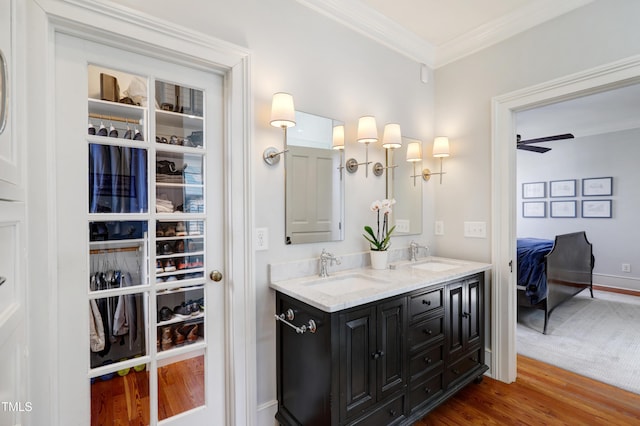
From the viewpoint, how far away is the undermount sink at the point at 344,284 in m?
1.75

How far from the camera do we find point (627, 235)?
461cm

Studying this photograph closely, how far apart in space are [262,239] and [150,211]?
1.91 ft

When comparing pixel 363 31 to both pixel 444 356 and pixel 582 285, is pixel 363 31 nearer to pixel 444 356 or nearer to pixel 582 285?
pixel 444 356

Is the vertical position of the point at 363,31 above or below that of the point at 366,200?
above

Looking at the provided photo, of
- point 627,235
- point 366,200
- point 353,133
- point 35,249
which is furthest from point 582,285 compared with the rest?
point 35,249

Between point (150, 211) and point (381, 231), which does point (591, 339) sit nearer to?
point (381, 231)

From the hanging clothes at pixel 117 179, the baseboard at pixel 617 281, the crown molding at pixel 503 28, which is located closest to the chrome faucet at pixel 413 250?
the crown molding at pixel 503 28

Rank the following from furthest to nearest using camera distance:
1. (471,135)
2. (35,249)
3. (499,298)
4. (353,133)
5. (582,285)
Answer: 1. (582,285)
2. (471,135)
3. (499,298)
4. (353,133)
5. (35,249)

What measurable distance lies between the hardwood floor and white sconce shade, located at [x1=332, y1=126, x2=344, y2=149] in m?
1.85

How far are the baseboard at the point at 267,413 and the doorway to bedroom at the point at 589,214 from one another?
238 cm

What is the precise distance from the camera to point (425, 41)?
2.56 metres

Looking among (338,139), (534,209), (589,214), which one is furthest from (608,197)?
(338,139)

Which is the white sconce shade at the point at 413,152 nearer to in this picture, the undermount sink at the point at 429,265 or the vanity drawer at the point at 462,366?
the undermount sink at the point at 429,265

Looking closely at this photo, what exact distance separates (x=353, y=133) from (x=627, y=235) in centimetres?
526
